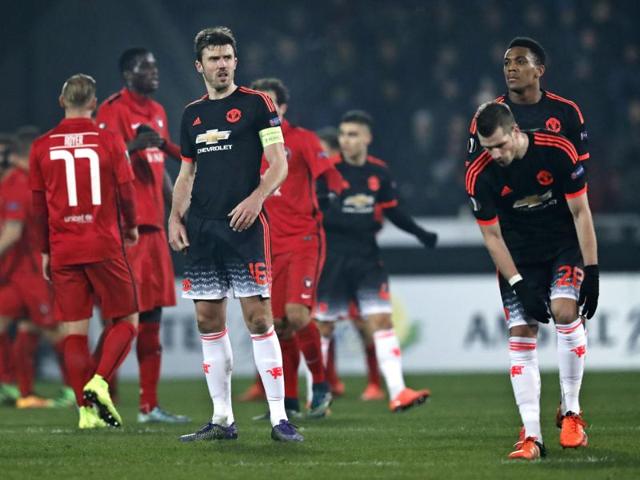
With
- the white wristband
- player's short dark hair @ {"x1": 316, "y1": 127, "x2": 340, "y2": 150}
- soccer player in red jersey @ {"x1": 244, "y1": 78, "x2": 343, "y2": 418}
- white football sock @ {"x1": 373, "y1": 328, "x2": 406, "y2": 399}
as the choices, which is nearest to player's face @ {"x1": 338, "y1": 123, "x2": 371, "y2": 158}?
player's short dark hair @ {"x1": 316, "y1": 127, "x2": 340, "y2": 150}

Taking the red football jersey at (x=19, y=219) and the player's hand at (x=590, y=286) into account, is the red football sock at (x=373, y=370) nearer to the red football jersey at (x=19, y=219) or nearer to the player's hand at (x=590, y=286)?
the red football jersey at (x=19, y=219)

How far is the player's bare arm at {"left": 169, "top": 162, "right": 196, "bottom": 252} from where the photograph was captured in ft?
24.9

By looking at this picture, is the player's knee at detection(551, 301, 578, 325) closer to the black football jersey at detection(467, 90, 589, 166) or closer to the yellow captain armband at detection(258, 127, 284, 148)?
the black football jersey at detection(467, 90, 589, 166)

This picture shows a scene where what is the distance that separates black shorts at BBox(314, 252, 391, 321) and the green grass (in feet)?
3.33

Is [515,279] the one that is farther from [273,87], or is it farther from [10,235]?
→ [10,235]

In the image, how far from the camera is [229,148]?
7.55m

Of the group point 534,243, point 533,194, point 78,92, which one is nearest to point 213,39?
point 78,92

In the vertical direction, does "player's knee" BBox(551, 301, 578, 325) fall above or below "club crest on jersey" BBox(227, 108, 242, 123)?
below

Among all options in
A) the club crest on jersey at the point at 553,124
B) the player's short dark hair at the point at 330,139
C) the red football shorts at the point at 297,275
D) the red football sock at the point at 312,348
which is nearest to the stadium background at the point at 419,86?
the player's short dark hair at the point at 330,139

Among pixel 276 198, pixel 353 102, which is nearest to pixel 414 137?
pixel 353 102

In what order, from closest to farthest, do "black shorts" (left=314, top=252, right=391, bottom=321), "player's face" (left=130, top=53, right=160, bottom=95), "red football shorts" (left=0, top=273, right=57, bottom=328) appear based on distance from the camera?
"player's face" (left=130, top=53, right=160, bottom=95) < "black shorts" (left=314, top=252, right=391, bottom=321) < "red football shorts" (left=0, top=273, right=57, bottom=328)

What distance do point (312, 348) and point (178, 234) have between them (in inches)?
114

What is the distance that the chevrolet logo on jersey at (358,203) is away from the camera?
11.7 m

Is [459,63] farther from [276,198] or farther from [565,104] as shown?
[565,104]
